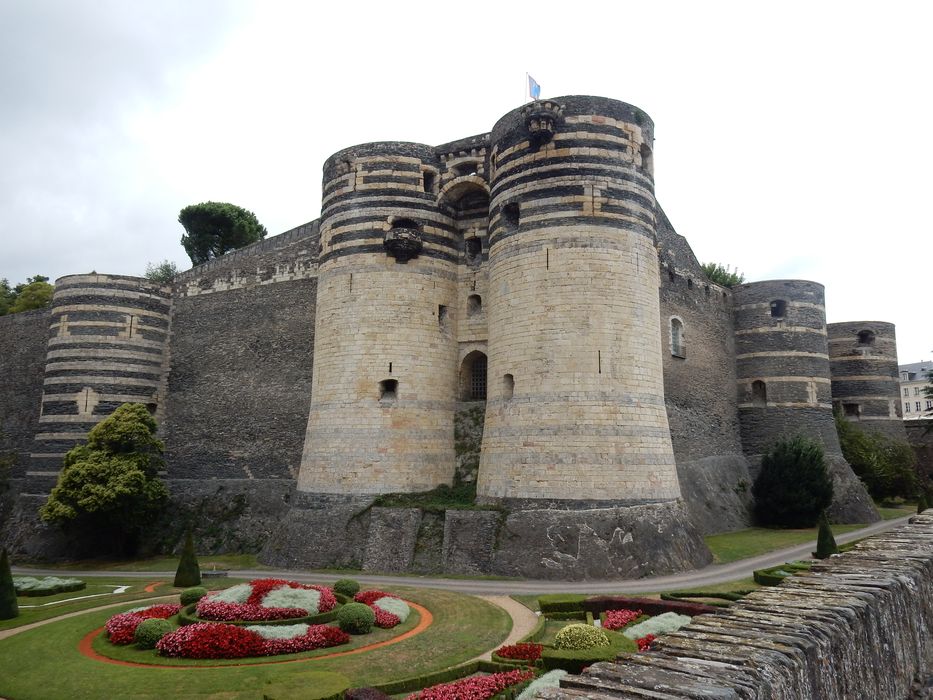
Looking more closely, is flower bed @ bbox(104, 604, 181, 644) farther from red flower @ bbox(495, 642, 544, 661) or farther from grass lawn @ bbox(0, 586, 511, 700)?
red flower @ bbox(495, 642, 544, 661)

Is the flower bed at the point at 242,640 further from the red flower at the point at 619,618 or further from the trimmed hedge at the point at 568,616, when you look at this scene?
the red flower at the point at 619,618

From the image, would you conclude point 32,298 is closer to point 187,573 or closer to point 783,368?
point 187,573

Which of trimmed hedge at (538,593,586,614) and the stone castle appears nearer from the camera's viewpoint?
trimmed hedge at (538,593,586,614)

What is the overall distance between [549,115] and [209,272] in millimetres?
22342

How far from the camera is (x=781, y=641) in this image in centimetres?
636

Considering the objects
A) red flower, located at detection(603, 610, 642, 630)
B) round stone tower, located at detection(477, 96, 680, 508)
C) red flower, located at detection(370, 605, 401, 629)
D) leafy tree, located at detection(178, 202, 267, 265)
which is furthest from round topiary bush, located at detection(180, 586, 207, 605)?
leafy tree, located at detection(178, 202, 267, 265)

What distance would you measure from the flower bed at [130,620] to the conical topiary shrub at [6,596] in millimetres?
3816

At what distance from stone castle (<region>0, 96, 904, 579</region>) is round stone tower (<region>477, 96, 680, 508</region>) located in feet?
0.28

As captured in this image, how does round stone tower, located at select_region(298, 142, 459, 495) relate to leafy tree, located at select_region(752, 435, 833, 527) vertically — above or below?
above

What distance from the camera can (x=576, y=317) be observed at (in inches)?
986

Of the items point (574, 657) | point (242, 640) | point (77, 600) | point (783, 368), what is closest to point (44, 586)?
point (77, 600)

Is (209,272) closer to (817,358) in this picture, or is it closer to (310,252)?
(310,252)

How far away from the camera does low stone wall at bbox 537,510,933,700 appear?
552 cm

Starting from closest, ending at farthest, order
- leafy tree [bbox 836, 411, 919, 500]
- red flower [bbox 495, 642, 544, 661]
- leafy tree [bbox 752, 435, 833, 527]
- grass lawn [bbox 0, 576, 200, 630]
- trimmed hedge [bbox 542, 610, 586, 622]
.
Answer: red flower [bbox 495, 642, 544, 661]
trimmed hedge [bbox 542, 610, 586, 622]
grass lawn [bbox 0, 576, 200, 630]
leafy tree [bbox 752, 435, 833, 527]
leafy tree [bbox 836, 411, 919, 500]
